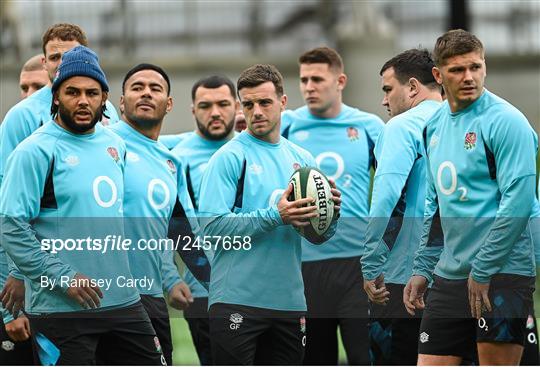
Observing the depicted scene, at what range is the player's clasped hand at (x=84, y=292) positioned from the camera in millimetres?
7273

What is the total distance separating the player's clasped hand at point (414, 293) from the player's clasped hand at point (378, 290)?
6.1 inches

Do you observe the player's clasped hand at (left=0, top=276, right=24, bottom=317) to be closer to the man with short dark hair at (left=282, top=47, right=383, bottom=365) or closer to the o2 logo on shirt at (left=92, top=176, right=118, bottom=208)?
the o2 logo on shirt at (left=92, top=176, right=118, bottom=208)

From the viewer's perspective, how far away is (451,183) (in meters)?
7.27

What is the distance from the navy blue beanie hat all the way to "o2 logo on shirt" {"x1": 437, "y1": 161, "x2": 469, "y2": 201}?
72.6 inches

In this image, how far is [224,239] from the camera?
7.69 metres

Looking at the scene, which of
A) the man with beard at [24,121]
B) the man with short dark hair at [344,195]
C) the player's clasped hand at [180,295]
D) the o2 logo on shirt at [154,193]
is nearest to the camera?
the man with beard at [24,121]

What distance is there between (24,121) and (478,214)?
267 cm

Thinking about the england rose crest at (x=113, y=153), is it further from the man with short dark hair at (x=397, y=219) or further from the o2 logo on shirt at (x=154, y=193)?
the man with short dark hair at (x=397, y=219)

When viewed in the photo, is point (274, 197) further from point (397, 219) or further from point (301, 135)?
point (301, 135)

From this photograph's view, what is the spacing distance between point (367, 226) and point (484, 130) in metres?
1.22

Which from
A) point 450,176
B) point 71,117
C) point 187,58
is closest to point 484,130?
point 450,176

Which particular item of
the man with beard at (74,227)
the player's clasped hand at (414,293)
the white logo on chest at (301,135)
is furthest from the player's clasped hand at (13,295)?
the white logo on chest at (301,135)

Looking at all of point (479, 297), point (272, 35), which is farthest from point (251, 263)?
point (272, 35)

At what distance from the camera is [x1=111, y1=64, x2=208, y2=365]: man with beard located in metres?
7.78
